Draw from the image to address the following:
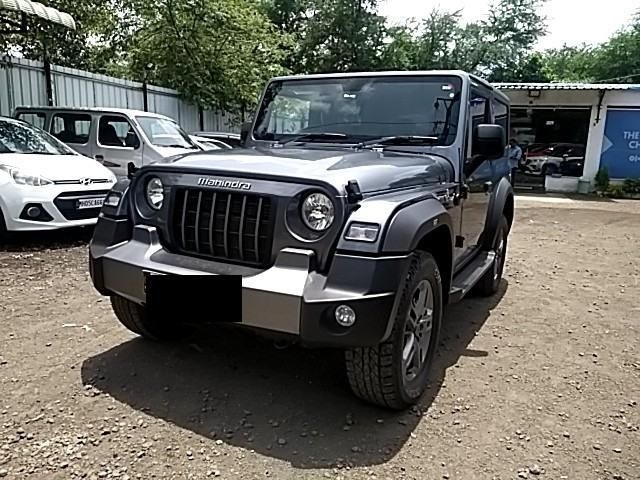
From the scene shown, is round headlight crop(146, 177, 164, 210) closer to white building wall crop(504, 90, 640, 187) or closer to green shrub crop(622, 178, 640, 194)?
white building wall crop(504, 90, 640, 187)

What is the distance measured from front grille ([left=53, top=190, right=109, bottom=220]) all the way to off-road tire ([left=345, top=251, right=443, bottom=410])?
174 inches

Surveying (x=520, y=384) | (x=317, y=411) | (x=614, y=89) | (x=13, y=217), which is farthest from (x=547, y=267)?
(x=614, y=89)

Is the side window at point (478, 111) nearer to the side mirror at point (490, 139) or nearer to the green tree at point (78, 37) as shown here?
the side mirror at point (490, 139)

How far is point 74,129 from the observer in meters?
8.77

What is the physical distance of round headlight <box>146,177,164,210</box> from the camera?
295cm

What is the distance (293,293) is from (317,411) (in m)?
0.81

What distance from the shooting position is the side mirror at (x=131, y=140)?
8.51 meters

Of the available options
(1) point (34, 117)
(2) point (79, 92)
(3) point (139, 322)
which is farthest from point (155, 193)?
(2) point (79, 92)

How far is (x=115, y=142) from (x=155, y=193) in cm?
626

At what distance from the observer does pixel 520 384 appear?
323 cm

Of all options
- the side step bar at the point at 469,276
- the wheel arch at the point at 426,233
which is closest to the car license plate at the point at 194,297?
the wheel arch at the point at 426,233

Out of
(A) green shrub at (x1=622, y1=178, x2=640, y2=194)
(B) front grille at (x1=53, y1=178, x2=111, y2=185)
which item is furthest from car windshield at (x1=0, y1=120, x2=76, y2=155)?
(A) green shrub at (x1=622, y1=178, x2=640, y2=194)

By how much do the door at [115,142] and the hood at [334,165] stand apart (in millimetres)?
5740

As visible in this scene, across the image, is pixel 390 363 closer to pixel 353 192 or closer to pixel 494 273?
pixel 353 192
